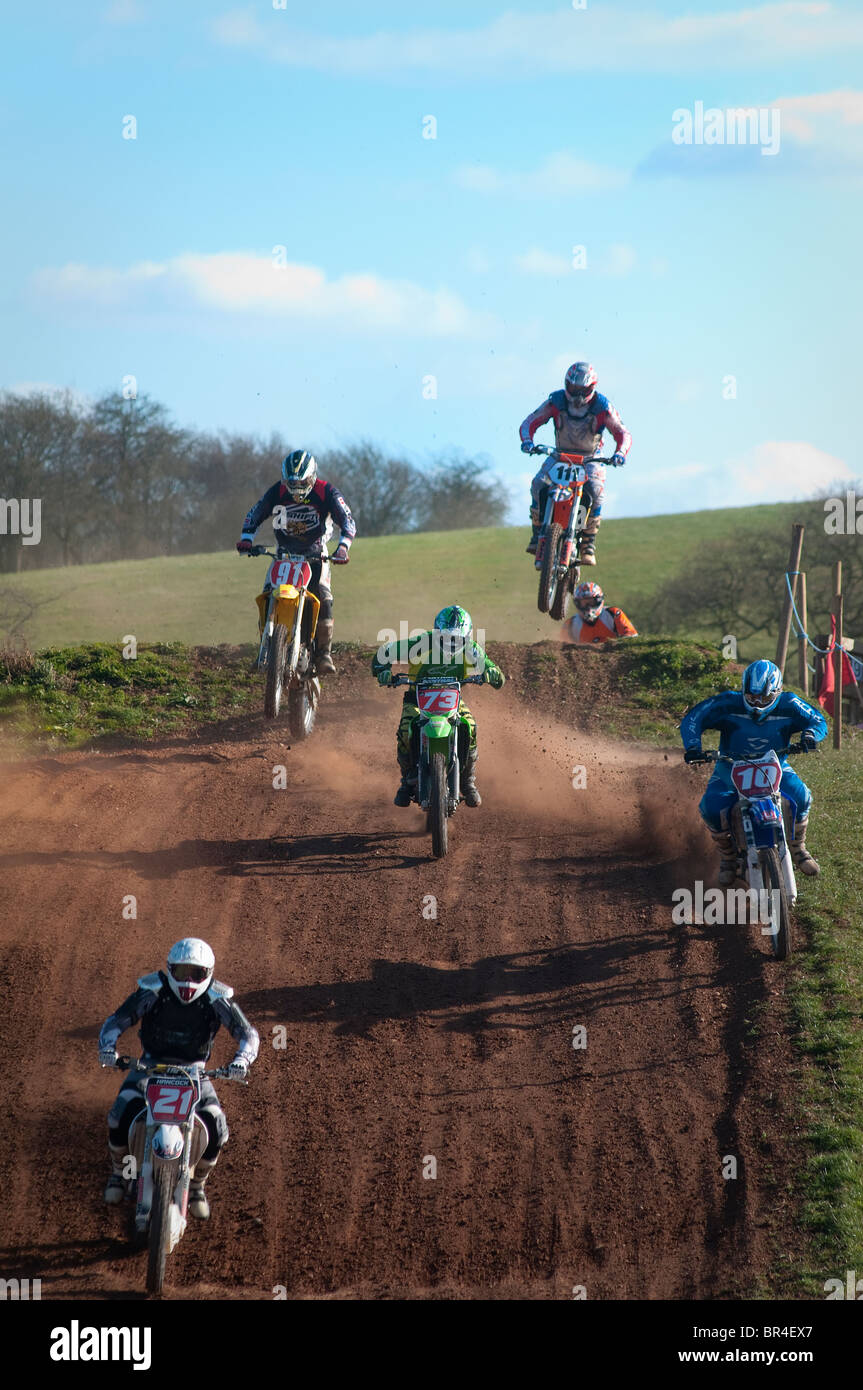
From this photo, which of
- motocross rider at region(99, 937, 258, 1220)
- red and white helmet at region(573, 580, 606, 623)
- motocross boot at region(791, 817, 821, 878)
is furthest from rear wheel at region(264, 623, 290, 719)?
red and white helmet at region(573, 580, 606, 623)

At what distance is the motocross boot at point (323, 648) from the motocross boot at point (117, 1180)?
8.28 m

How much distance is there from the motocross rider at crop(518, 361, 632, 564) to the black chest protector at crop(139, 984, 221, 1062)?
35.9ft

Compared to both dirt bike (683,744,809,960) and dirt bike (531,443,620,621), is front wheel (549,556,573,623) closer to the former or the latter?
dirt bike (531,443,620,621)

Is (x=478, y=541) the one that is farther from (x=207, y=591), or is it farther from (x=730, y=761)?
(x=730, y=761)

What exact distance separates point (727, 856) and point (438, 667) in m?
3.26

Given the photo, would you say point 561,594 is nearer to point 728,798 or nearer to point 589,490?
point 589,490

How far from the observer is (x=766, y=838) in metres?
9.99

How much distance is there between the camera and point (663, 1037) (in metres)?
9.46

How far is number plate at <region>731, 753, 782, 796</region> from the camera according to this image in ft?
33.7

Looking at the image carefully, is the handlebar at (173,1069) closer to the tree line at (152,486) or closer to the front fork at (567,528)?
the front fork at (567,528)

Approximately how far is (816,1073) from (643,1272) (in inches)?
89.0
